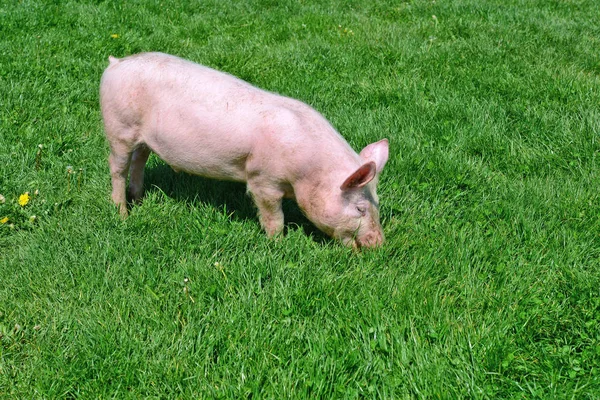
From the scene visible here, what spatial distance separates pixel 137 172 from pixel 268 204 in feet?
4.12

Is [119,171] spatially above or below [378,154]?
below

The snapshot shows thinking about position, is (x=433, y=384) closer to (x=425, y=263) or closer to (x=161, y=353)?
(x=425, y=263)

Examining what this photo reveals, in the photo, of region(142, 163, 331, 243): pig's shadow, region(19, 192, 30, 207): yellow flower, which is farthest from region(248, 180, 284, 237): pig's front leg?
region(19, 192, 30, 207): yellow flower

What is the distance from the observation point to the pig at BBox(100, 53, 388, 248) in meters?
3.88

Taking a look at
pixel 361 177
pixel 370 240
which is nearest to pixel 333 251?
pixel 370 240

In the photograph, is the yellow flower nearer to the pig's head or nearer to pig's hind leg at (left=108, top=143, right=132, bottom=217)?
pig's hind leg at (left=108, top=143, right=132, bottom=217)

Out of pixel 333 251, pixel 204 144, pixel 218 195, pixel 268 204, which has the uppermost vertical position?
pixel 204 144

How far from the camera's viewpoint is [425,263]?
3766mm

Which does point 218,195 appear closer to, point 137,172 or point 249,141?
point 137,172

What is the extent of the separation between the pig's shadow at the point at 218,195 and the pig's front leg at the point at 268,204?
0.39ft

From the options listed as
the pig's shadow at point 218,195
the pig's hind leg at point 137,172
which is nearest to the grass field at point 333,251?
the pig's shadow at point 218,195

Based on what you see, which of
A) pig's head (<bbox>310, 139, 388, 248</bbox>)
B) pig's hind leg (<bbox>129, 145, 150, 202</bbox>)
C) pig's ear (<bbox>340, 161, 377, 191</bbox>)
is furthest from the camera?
pig's hind leg (<bbox>129, 145, 150, 202</bbox>)

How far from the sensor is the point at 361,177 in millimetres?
3707

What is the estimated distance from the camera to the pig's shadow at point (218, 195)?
175 inches
